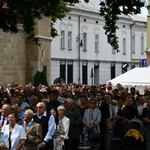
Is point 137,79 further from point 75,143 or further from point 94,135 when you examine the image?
point 75,143

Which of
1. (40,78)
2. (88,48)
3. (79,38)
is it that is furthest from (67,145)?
(88,48)

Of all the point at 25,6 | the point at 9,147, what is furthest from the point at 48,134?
the point at 25,6

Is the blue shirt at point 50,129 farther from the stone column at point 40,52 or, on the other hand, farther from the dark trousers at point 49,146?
the stone column at point 40,52

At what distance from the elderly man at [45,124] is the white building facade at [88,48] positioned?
1796 inches

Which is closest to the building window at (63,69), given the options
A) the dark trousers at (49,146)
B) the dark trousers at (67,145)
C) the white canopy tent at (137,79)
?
the white canopy tent at (137,79)

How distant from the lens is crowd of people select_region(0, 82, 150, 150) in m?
15.9

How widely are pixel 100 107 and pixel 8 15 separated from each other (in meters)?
7.30

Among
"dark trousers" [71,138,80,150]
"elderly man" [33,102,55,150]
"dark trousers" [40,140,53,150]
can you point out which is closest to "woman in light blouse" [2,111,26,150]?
"elderly man" [33,102,55,150]

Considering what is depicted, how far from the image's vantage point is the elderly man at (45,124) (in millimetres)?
17359

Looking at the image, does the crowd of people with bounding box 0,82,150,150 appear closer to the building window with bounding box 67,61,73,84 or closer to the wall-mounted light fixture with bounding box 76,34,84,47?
the building window with bounding box 67,61,73,84

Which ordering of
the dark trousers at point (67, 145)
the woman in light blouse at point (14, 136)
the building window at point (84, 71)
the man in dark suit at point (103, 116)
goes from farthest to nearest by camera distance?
the building window at point (84, 71), the man in dark suit at point (103, 116), the dark trousers at point (67, 145), the woman in light blouse at point (14, 136)

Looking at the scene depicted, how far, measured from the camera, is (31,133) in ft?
53.6

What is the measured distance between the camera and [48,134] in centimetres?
1741

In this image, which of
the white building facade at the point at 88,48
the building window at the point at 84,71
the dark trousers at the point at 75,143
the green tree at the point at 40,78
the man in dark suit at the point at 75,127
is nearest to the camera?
the man in dark suit at the point at 75,127
